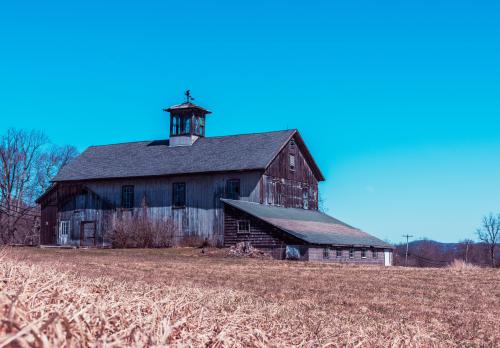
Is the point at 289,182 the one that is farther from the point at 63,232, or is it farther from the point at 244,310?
the point at 244,310

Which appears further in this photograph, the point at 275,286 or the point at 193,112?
the point at 193,112

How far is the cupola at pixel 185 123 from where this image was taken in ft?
147

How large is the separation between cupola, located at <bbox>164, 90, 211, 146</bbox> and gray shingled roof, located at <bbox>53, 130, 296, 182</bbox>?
0.59m

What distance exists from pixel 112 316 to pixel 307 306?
22.3ft

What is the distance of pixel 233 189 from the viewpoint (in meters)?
39.4

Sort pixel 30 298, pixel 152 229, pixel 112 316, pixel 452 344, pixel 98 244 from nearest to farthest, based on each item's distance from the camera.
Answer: pixel 112 316
pixel 30 298
pixel 452 344
pixel 152 229
pixel 98 244

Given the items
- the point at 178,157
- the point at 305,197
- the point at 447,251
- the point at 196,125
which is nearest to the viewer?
the point at 178,157

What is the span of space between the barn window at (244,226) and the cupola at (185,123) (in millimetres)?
10368

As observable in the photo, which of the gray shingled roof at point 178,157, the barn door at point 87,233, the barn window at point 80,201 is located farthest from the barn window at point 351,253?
the barn window at point 80,201

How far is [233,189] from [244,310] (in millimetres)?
32139

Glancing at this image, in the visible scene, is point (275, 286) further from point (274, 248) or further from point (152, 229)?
point (152, 229)

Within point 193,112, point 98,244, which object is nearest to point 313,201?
point 193,112

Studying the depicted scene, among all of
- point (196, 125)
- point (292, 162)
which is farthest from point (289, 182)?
point (196, 125)

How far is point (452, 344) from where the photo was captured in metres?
6.96
